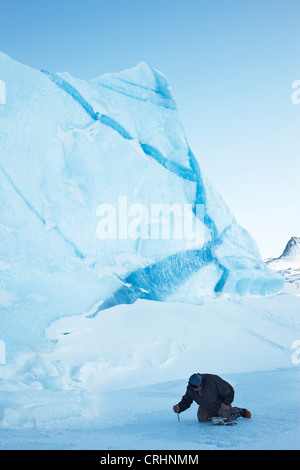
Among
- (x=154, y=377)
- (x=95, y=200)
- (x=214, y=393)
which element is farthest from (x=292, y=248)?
(x=214, y=393)

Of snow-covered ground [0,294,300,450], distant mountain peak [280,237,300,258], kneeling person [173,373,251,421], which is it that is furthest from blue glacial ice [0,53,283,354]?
distant mountain peak [280,237,300,258]

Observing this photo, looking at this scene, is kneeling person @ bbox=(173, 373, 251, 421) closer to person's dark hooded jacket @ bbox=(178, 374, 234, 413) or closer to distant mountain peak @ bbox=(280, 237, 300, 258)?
person's dark hooded jacket @ bbox=(178, 374, 234, 413)

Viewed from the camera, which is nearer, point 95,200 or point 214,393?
point 214,393

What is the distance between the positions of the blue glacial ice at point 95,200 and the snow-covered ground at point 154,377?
39 centimetres

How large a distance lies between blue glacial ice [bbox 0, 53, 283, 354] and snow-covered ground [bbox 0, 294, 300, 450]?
0.39m

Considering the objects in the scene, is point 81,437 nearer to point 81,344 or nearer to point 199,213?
point 81,344

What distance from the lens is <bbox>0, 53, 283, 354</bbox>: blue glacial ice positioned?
18.9ft

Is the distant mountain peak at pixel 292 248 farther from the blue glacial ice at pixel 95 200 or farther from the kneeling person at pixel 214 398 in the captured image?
the kneeling person at pixel 214 398

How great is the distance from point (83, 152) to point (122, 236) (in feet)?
4.82

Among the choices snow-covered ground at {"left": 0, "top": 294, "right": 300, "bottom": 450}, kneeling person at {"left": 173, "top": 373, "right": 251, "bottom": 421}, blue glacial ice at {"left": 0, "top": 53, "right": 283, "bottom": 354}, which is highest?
blue glacial ice at {"left": 0, "top": 53, "right": 283, "bottom": 354}

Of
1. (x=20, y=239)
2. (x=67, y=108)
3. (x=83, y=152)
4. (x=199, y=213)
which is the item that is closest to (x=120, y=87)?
(x=67, y=108)

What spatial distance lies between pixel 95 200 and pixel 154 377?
2.92 m

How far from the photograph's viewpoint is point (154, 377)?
494 centimetres

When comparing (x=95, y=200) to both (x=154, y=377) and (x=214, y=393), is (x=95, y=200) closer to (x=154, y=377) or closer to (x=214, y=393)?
(x=154, y=377)
